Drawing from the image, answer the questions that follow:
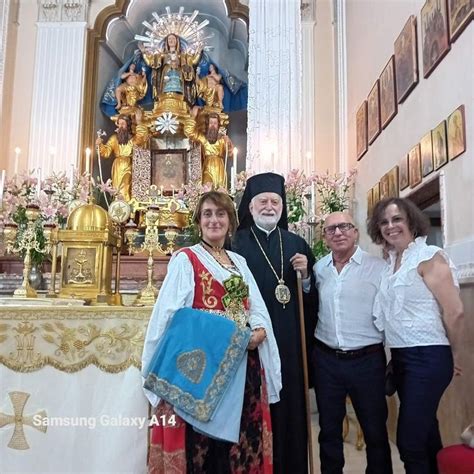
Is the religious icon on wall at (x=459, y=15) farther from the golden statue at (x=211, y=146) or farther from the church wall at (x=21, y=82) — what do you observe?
the church wall at (x=21, y=82)

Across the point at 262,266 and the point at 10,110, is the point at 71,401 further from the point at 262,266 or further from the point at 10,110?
the point at 10,110

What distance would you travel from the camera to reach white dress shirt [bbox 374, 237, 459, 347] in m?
1.74

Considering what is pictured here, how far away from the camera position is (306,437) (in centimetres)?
203

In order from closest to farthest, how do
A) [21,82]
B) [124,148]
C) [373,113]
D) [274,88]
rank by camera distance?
1. [373,113]
2. [274,88]
3. [124,148]
4. [21,82]

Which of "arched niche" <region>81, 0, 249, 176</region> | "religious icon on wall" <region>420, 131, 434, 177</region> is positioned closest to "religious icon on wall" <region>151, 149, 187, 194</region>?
"arched niche" <region>81, 0, 249, 176</region>

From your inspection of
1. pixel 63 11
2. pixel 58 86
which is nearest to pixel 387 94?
pixel 58 86

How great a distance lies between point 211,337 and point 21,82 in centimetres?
549

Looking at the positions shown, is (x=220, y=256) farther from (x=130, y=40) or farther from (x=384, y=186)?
(x=130, y=40)

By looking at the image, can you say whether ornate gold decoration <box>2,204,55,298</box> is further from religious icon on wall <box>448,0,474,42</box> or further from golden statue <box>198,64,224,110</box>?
golden statue <box>198,64,224,110</box>

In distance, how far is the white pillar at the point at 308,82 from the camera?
5.51 meters

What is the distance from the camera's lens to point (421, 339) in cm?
174

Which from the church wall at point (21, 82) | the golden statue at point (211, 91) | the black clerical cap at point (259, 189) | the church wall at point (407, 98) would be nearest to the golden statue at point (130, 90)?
the golden statue at point (211, 91)

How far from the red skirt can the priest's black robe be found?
0.27 meters

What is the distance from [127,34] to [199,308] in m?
6.23
